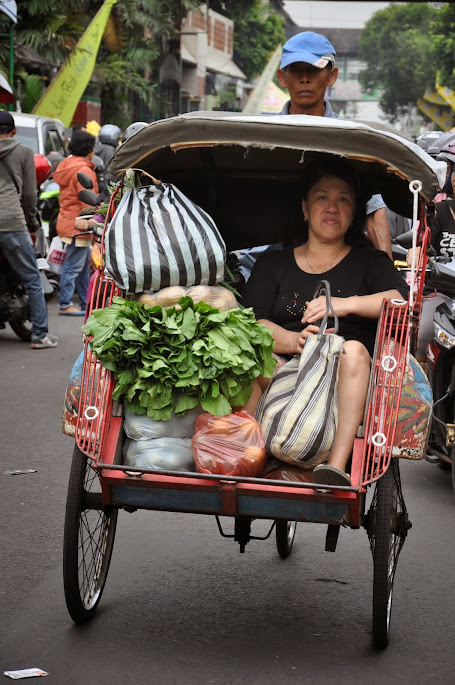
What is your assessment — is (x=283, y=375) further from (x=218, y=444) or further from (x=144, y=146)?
(x=144, y=146)

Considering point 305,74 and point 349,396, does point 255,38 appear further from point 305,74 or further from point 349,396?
point 349,396

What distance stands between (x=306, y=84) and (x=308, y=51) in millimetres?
164

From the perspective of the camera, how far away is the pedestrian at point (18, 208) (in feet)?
33.5

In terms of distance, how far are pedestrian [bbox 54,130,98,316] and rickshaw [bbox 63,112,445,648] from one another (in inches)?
337

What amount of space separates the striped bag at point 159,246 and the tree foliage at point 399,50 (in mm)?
92851

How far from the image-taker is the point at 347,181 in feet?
15.0

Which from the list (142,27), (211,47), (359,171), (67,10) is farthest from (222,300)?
(211,47)

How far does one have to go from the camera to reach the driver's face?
548 cm

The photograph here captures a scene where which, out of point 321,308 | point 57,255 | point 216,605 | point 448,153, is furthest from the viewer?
point 57,255

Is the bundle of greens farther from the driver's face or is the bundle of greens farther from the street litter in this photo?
the driver's face

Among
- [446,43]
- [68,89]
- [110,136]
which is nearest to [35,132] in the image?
[110,136]

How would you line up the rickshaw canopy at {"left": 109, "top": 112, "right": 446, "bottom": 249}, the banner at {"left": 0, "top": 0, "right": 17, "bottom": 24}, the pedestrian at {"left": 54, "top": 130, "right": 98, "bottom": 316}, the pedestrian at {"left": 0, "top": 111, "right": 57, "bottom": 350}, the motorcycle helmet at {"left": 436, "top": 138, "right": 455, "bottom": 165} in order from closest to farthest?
the rickshaw canopy at {"left": 109, "top": 112, "right": 446, "bottom": 249}
the motorcycle helmet at {"left": 436, "top": 138, "right": 455, "bottom": 165}
the pedestrian at {"left": 0, "top": 111, "right": 57, "bottom": 350}
the pedestrian at {"left": 54, "top": 130, "right": 98, "bottom": 316}
the banner at {"left": 0, "top": 0, "right": 17, "bottom": 24}

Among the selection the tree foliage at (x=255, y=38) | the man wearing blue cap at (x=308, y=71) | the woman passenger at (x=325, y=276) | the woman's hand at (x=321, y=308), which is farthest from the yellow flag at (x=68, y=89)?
the tree foliage at (x=255, y=38)

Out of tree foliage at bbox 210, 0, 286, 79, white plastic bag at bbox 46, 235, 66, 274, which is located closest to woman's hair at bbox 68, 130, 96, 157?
white plastic bag at bbox 46, 235, 66, 274
